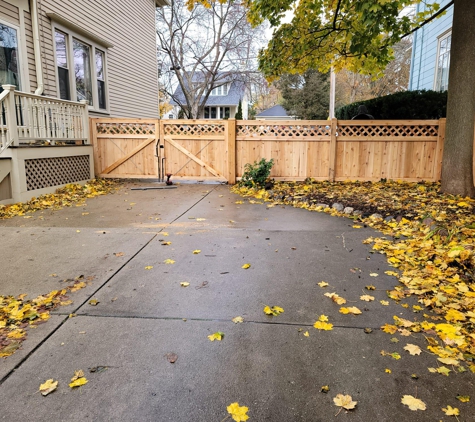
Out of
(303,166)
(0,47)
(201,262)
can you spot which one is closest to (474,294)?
(201,262)

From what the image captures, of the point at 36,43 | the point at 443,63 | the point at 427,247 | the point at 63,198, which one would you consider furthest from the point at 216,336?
the point at 443,63

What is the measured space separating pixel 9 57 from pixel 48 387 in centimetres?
819

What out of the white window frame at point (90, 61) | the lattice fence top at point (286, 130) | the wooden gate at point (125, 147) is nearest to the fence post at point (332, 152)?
the lattice fence top at point (286, 130)

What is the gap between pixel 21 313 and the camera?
8.59 ft

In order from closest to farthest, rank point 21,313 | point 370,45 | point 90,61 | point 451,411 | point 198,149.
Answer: point 451,411 < point 21,313 < point 370,45 < point 198,149 < point 90,61

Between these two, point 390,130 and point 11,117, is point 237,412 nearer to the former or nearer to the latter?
point 11,117

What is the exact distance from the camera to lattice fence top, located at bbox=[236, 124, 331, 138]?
8961mm

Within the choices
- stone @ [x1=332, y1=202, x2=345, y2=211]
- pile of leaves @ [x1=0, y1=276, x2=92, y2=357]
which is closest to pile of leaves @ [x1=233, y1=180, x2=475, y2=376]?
stone @ [x1=332, y1=202, x2=345, y2=211]

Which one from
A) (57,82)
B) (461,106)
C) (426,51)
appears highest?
(426,51)

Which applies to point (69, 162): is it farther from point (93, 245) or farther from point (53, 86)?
point (93, 245)

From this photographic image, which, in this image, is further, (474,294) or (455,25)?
(455,25)

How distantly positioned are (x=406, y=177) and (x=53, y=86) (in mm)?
8905

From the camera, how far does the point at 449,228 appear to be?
14.5 feet

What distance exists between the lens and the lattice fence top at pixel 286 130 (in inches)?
353
